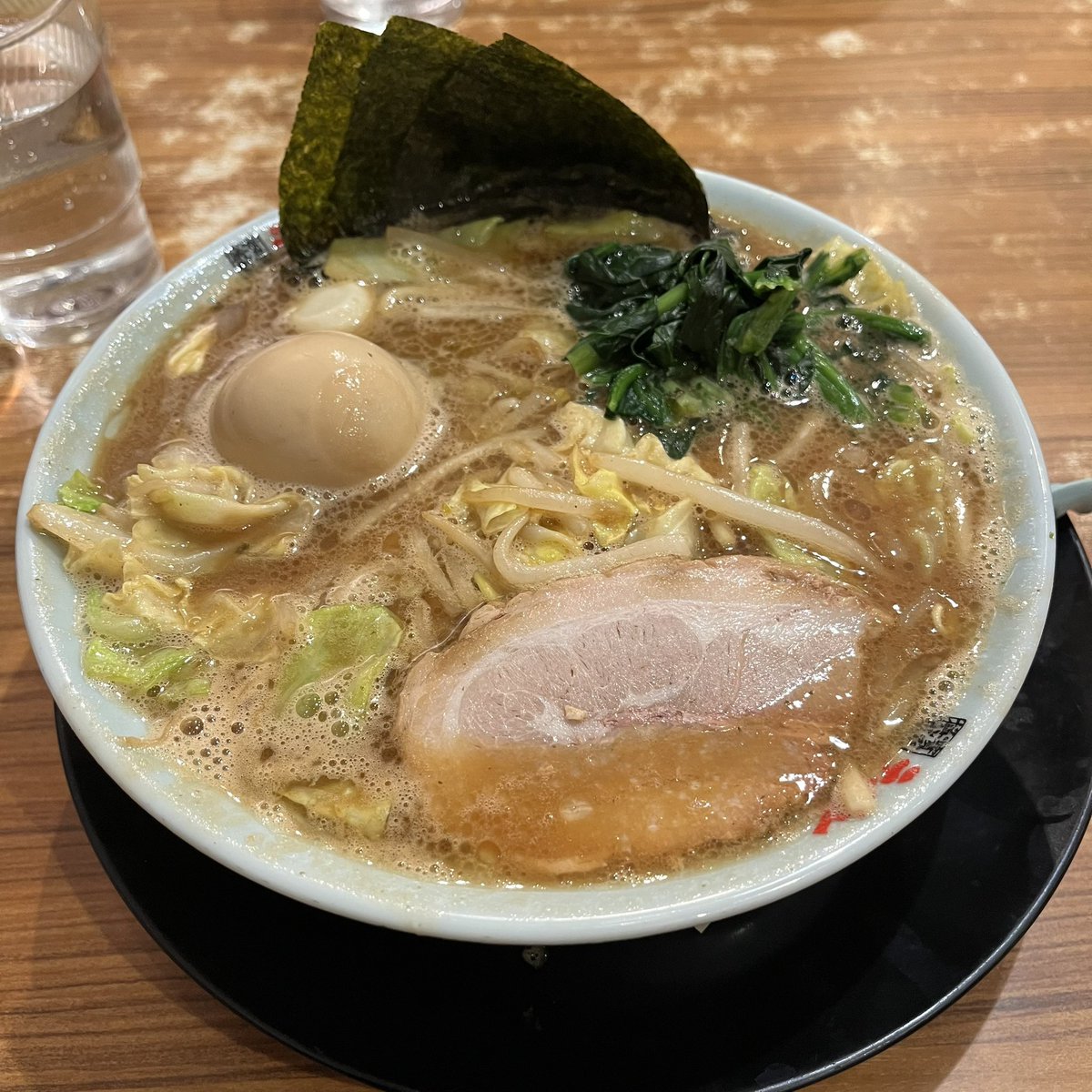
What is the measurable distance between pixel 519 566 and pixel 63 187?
1.35m

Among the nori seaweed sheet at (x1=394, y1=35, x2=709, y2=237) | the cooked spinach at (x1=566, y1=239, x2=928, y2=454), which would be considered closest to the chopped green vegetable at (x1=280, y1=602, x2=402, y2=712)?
the cooked spinach at (x1=566, y1=239, x2=928, y2=454)

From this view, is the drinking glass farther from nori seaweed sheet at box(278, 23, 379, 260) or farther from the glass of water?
nori seaweed sheet at box(278, 23, 379, 260)

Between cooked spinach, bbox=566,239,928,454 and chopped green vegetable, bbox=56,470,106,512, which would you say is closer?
chopped green vegetable, bbox=56,470,106,512

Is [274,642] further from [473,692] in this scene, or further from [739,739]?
[739,739]

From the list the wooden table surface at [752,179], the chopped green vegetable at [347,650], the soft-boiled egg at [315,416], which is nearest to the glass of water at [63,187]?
the wooden table surface at [752,179]

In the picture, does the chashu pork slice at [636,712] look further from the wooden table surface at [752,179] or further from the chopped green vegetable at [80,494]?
the chopped green vegetable at [80,494]

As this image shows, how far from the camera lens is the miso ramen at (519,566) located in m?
1.15

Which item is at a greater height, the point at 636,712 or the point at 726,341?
the point at 726,341

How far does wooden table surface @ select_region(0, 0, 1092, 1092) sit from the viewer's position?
1.27 meters

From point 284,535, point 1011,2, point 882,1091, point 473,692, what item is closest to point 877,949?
point 882,1091

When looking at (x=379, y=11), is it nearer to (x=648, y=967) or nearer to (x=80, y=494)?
(x=80, y=494)

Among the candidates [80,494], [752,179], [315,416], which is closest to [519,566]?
[315,416]

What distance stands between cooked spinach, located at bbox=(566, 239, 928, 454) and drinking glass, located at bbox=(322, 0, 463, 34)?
5.16ft

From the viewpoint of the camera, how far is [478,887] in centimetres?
107
